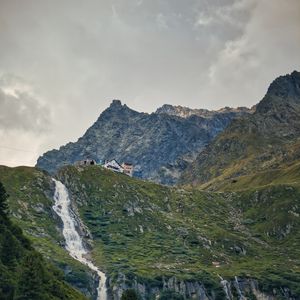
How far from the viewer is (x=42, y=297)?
403ft

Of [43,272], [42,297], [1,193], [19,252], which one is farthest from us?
[1,193]

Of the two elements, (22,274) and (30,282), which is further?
(30,282)

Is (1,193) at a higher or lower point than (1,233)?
higher

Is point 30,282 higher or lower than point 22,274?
lower

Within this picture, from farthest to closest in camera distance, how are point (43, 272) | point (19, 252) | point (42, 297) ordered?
1. point (19, 252)
2. point (43, 272)
3. point (42, 297)

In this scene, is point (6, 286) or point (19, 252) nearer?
point (6, 286)

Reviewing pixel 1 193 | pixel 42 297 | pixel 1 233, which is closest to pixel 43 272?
pixel 42 297

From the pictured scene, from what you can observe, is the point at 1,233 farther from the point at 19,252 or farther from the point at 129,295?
the point at 129,295

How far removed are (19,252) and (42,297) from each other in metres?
25.6

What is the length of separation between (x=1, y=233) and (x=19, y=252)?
7.35m

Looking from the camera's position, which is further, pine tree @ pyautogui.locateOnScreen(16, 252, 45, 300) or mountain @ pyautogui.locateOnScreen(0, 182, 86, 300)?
mountain @ pyautogui.locateOnScreen(0, 182, 86, 300)

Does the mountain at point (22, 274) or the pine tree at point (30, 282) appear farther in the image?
the mountain at point (22, 274)

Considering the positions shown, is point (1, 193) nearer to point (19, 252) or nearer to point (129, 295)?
point (19, 252)

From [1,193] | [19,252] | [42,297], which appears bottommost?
[42,297]
